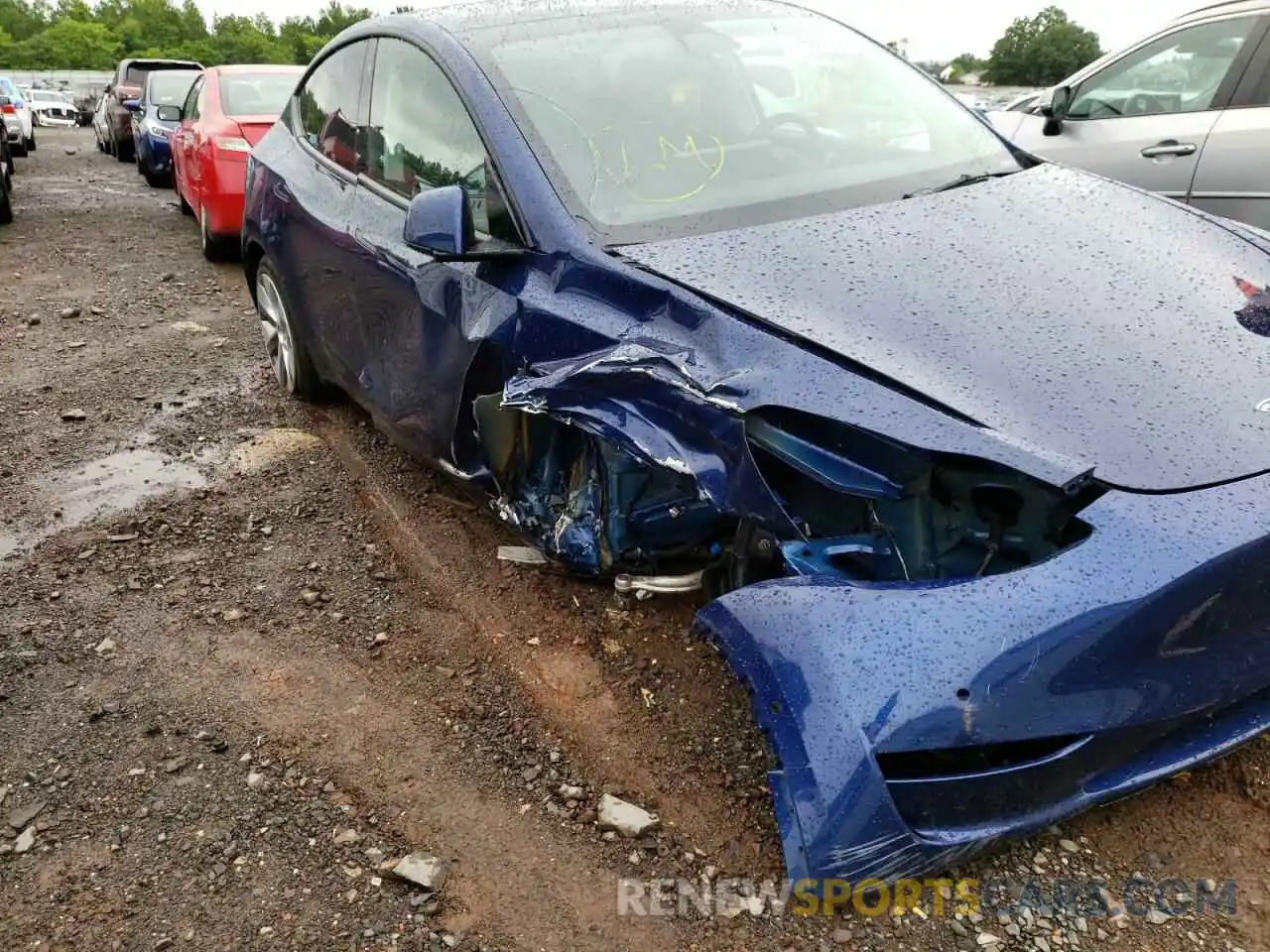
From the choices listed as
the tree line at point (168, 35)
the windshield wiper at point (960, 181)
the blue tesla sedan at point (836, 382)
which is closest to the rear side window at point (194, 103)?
the blue tesla sedan at point (836, 382)

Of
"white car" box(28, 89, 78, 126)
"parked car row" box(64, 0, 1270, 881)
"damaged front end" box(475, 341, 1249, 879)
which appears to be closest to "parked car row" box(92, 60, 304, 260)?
"parked car row" box(64, 0, 1270, 881)

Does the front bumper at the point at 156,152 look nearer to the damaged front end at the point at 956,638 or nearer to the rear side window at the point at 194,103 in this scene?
the rear side window at the point at 194,103

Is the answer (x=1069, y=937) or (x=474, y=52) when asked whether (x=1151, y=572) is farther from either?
(x=474, y=52)

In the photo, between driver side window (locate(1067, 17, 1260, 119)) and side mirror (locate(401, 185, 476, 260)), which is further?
driver side window (locate(1067, 17, 1260, 119))

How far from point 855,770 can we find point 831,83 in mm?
2490

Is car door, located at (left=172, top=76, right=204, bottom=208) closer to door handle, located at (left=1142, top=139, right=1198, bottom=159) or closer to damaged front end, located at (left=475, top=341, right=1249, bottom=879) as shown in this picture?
door handle, located at (left=1142, top=139, right=1198, bottom=159)

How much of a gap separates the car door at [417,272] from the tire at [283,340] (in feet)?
2.88

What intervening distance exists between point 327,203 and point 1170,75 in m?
4.29

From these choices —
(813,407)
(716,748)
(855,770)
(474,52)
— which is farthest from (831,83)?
(855,770)

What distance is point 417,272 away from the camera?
3152mm

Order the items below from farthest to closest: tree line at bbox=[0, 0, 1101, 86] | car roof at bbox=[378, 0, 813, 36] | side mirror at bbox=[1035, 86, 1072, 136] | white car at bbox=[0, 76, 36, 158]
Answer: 1. tree line at bbox=[0, 0, 1101, 86]
2. white car at bbox=[0, 76, 36, 158]
3. side mirror at bbox=[1035, 86, 1072, 136]
4. car roof at bbox=[378, 0, 813, 36]

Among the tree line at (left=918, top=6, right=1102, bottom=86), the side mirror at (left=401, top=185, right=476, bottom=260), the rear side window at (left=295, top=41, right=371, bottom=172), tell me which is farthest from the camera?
the tree line at (left=918, top=6, right=1102, bottom=86)

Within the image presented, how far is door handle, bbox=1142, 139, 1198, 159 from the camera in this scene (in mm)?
5027

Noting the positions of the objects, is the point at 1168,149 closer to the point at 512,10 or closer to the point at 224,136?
the point at 512,10
